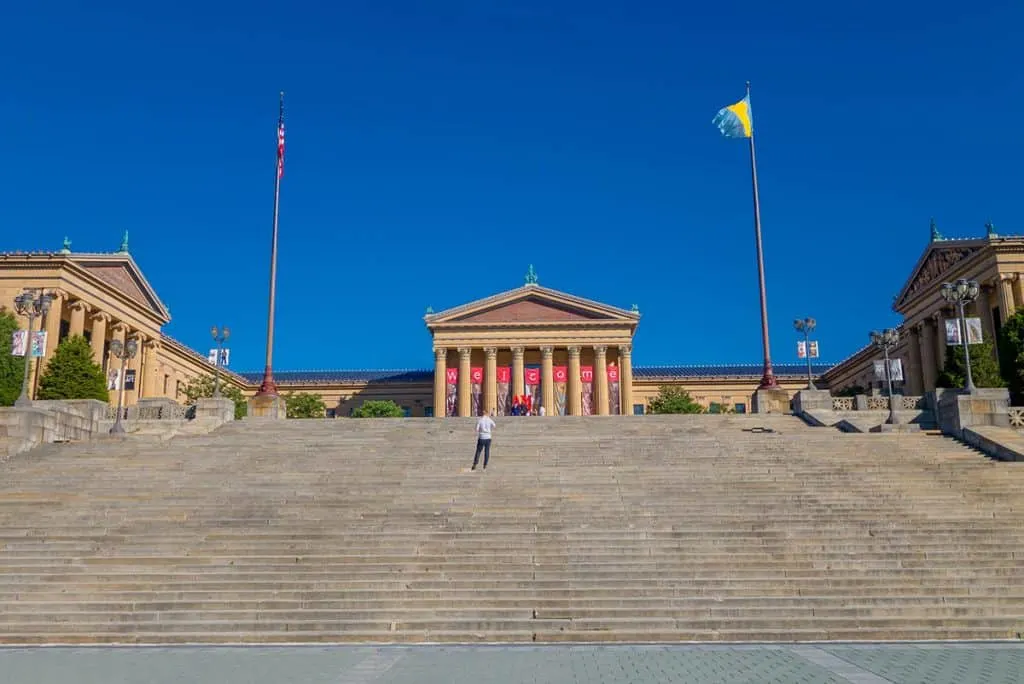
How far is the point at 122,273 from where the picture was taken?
6900 cm

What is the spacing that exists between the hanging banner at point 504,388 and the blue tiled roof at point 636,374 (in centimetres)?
1684

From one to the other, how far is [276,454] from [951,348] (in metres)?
45.2

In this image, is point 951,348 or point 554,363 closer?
point 951,348

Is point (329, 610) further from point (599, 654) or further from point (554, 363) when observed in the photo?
point (554, 363)

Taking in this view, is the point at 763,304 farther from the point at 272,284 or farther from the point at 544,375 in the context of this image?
the point at 544,375

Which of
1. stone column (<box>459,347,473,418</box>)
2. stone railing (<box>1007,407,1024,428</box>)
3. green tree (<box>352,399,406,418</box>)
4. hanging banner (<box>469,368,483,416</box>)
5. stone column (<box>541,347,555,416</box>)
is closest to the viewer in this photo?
stone railing (<box>1007,407,1024,428</box>)

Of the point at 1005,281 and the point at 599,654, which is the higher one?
the point at 1005,281

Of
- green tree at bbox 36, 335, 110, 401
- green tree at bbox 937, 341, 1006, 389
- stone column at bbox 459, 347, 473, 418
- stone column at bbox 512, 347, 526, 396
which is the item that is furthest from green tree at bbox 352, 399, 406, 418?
green tree at bbox 937, 341, 1006, 389

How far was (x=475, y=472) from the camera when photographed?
21188 mm

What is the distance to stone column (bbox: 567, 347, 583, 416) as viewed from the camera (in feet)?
253

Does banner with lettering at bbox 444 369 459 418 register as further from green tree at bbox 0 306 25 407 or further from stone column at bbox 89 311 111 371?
green tree at bbox 0 306 25 407

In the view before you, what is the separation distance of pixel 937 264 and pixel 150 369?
214 ft

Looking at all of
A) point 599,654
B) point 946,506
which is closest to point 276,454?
point 599,654

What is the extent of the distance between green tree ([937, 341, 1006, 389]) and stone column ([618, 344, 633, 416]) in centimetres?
2995
